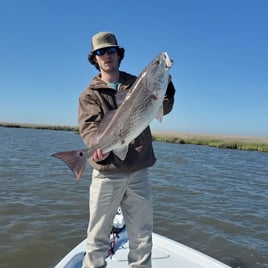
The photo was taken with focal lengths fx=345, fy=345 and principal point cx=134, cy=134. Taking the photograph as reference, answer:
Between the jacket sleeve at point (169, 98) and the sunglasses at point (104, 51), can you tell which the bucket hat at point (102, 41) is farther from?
the jacket sleeve at point (169, 98)

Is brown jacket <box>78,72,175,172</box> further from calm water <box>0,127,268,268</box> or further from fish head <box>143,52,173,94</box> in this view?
calm water <box>0,127,268,268</box>

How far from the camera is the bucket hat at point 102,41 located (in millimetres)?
4000

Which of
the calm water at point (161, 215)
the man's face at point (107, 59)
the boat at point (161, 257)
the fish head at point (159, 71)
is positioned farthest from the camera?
the calm water at point (161, 215)

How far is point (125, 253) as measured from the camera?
5.71m

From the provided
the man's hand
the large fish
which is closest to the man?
the man's hand

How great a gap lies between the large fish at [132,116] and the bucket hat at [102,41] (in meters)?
0.72

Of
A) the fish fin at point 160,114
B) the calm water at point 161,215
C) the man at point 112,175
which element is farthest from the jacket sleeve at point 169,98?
the calm water at point 161,215

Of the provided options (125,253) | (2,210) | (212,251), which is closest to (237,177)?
(212,251)

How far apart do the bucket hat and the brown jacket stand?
408 mm

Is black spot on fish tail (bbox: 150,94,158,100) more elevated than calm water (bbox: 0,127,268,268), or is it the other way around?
black spot on fish tail (bbox: 150,94,158,100)

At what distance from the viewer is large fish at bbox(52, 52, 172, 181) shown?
3453 mm

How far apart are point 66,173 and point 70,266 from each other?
12637 millimetres

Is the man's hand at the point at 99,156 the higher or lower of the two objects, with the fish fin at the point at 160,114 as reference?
lower

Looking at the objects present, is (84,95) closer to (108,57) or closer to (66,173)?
(108,57)
